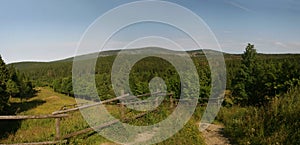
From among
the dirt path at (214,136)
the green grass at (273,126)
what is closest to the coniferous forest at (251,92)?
the green grass at (273,126)

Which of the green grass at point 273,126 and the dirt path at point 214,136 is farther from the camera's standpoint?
the dirt path at point 214,136

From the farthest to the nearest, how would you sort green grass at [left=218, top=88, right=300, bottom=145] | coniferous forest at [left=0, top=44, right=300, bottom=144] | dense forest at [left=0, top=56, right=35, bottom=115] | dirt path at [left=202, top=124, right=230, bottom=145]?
dense forest at [left=0, top=56, right=35, bottom=115], dirt path at [left=202, top=124, right=230, bottom=145], coniferous forest at [left=0, top=44, right=300, bottom=144], green grass at [left=218, top=88, right=300, bottom=145]

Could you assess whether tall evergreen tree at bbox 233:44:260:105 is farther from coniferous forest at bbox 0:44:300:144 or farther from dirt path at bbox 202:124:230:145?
dirt path at bbox 202:124:230:145

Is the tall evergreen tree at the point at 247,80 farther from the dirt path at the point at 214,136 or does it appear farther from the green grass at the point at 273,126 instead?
the green grass at the point at 273,126

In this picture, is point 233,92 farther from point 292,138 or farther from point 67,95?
point 67,95

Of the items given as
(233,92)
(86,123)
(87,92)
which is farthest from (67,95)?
(86,123)

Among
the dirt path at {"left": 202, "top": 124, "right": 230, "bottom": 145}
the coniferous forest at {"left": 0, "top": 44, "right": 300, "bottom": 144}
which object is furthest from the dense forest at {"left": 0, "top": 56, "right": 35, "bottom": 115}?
the dirt path at {"left": 202, "top": 124, "right": 230, "bottom": 145}
